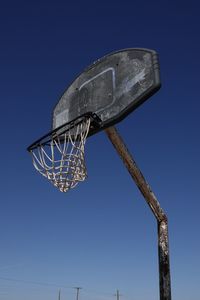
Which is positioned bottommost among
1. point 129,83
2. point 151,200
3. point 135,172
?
point 151,200

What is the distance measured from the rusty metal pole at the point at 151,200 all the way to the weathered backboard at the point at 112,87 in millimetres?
570

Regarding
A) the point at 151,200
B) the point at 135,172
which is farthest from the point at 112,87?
the point at 151,200

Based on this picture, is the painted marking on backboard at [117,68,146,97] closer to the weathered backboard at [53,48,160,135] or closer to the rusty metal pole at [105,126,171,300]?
the weathered backboard at [53,48,160,135]

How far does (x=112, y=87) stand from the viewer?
24.5ft

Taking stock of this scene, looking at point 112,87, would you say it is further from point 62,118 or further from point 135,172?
point 135,172

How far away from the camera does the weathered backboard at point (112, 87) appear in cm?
671

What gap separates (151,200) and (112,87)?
6.74 feet

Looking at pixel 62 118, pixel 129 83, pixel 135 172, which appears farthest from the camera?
pixel 62 118

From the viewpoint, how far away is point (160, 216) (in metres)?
7.67

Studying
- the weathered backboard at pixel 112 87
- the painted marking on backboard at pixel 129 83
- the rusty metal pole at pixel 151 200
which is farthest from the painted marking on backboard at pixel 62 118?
the painted marking on backboard at pixel 129 83

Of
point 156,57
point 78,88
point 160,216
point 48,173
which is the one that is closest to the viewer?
point 156,57

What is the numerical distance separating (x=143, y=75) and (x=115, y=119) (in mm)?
833

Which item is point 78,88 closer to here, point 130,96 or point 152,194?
point 130,96

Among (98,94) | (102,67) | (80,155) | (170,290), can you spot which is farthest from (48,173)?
(170,290)
